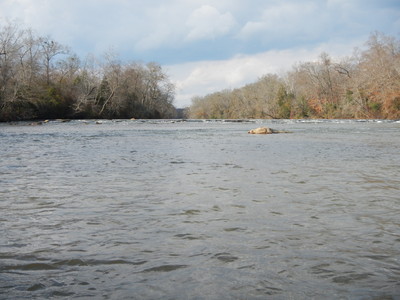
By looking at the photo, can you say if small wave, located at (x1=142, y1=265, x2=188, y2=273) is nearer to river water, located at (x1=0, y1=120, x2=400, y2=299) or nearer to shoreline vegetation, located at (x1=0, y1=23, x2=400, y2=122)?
river water, located at (x1=0, y1=120, x2=400, y2=299)

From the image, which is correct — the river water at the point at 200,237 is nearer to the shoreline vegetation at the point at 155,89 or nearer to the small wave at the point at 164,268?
the small wave at the point at 164,268

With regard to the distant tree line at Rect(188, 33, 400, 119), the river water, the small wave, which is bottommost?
the small wave

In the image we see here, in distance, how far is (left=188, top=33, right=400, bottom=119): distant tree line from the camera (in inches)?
2170

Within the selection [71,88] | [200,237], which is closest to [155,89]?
[71,88]

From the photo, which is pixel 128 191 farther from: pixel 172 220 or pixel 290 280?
pixel 290 280

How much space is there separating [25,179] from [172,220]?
3842 millimetres

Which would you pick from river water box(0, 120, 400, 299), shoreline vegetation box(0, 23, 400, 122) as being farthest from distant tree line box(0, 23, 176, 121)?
river water box(0, 120, 400, 299)

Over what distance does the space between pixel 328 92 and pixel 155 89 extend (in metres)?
37.0

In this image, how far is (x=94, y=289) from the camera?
2.47m

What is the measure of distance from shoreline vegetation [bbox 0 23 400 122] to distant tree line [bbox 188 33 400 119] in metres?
0.13

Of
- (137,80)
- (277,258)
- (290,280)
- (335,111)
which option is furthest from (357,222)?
(137,80)

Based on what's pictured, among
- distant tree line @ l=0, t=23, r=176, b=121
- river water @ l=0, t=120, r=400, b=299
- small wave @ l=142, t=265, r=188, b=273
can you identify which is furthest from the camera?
distant tree line @ l=0, t=23, r=176, b=121

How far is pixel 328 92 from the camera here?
241 feet

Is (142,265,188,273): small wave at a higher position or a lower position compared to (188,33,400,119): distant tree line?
lower
